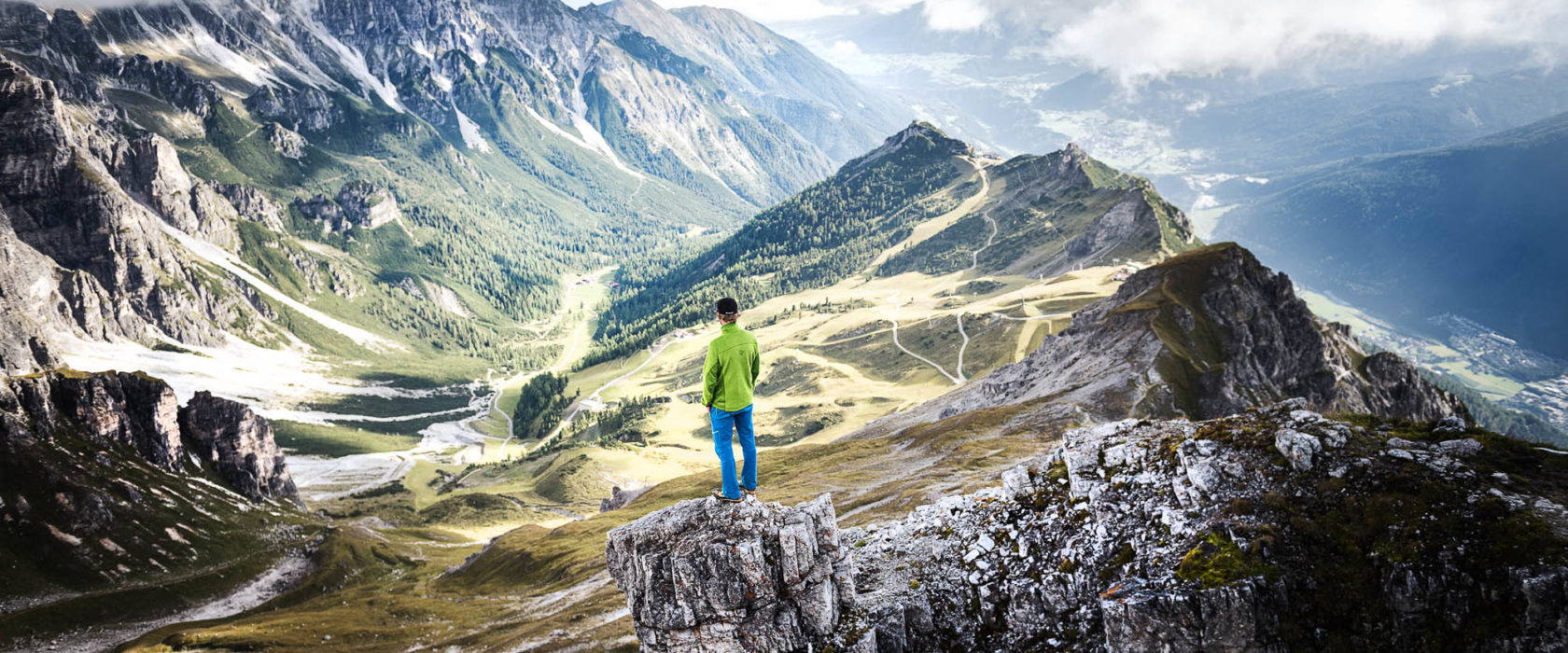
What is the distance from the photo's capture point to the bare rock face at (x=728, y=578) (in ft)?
75.6

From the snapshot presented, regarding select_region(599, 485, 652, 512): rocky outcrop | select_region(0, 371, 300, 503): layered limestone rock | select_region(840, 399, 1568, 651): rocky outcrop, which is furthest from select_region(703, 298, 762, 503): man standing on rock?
select_region(0, 371, 300, 503): layered limestone rock

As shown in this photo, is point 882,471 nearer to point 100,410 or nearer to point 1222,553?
point 1222,553

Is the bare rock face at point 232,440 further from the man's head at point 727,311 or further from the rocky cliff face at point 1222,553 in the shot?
the man's head at point 727,311

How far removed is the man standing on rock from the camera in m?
23.1

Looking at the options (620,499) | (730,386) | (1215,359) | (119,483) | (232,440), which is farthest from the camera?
(232,440)

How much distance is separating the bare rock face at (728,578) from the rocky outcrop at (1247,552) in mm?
1778

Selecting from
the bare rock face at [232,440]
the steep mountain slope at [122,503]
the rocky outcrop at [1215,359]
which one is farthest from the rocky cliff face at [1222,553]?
the bare rock face at [232,440]

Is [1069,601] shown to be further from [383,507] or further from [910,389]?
[383,507]

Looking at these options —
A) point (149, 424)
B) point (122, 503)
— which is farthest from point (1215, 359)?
point (149, 424)

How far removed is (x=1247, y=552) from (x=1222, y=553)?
2.10ft

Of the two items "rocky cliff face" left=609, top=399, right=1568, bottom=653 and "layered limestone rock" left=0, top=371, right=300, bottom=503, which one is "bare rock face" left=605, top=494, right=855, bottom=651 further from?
"layered limestone rock" left=0, top=371, right=300, bottom=503

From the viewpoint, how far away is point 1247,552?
20562 mm

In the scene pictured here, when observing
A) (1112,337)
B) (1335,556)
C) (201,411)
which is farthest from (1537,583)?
(201,411)

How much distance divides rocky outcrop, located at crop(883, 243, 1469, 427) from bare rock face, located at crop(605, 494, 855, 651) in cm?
6319
